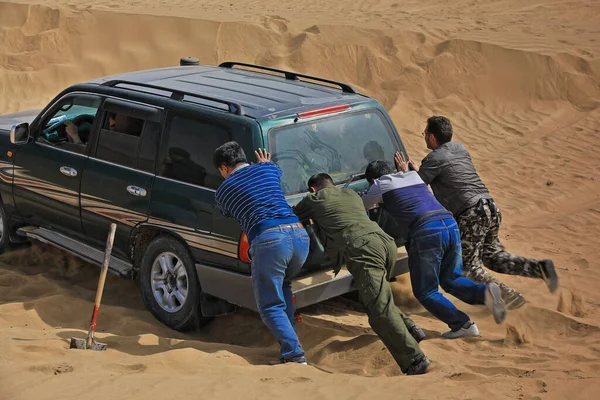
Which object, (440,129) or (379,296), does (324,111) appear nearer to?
(440,129)

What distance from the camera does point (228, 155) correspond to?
6566 millimetres

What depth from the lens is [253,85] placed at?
313 inches

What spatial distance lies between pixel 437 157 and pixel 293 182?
143cm

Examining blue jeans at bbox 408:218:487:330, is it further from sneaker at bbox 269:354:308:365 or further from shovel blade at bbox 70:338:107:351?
shovel blade at bbox 70:338:107:351

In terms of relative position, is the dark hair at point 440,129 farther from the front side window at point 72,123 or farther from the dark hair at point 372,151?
the front side window at point 72,123

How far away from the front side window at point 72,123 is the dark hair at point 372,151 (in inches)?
91.7

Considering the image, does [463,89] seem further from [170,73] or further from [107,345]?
[107,345]

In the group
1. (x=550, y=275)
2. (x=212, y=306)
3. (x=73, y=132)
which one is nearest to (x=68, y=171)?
(x=73, y=132)

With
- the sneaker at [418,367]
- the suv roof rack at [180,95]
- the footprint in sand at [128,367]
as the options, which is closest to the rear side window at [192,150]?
the suv roof rack at [180,95]

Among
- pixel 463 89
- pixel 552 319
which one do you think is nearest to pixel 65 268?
pixel 552 319

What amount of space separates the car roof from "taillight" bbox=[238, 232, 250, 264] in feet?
3.01

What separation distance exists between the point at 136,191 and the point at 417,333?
8.17 feet

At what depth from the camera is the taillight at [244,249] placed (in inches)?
267

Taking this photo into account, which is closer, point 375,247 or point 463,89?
point 375,247
